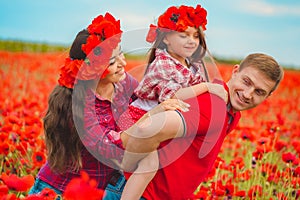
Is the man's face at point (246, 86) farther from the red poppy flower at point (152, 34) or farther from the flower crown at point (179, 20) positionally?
the red poppy flower at point (152, 34)

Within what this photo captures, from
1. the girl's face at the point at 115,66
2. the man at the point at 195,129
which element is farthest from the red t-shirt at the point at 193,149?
the girl's face at the point at 115,66

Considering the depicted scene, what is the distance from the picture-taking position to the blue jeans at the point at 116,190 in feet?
9.02

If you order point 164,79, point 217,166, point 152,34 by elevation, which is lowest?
point 217,166

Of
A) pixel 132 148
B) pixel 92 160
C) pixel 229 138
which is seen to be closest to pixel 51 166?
pixel 92 160

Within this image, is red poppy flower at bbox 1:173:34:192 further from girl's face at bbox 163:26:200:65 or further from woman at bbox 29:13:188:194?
girl's face at bbox 163:26:200:65

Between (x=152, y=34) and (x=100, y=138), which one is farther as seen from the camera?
(x=152, y=34)

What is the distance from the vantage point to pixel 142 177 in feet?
7.62

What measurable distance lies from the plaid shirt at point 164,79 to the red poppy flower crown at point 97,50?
374 millimetres

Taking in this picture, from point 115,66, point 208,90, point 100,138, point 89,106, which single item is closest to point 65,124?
point 89,106

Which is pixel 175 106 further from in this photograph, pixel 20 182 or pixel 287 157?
pixel 287 157

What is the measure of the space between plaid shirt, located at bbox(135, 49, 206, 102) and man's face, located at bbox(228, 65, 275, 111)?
528 mm

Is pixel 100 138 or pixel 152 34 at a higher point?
pixel 152 34

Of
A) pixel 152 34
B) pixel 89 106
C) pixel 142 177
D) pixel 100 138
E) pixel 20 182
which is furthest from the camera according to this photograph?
pixel 152 34

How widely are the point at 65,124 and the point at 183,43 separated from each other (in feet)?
3.03
